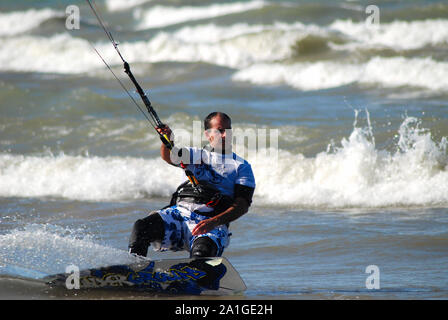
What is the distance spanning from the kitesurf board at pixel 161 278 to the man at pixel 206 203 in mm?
124

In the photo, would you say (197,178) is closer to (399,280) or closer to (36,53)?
(399,280)

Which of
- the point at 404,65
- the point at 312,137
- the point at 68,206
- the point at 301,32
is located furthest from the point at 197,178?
the point at 301,32

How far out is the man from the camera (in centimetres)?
528

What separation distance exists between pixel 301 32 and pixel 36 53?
9978mm

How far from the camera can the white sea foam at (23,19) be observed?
33.7 m

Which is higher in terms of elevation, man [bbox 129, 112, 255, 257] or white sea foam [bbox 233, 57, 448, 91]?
white sea foam [bbox 233, 57, 448, 91]

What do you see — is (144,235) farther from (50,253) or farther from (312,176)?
(312,176)

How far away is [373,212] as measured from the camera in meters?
8.96

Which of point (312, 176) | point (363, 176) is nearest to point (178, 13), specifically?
point (312, 176)

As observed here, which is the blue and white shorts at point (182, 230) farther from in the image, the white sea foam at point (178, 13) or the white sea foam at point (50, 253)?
the white sea foam at point (178, 13)

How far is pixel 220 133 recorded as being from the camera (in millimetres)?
5379

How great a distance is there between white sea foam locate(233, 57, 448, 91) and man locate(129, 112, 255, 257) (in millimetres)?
10874

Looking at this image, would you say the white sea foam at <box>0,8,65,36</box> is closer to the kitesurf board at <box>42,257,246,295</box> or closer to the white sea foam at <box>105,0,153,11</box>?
the white sea foam at <box>105,0,153,11</box>

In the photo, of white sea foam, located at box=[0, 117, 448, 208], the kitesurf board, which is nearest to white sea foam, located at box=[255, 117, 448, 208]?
white sea foam, located at box=[0, 117, 448, 208]
